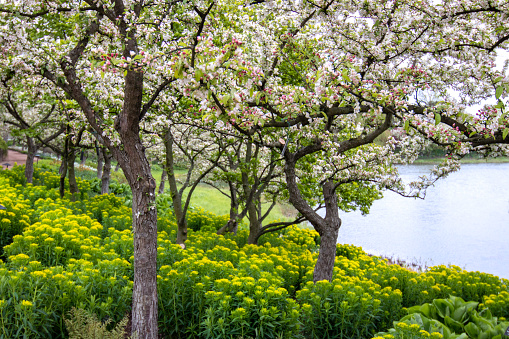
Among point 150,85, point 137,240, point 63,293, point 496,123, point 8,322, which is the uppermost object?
point 150,85

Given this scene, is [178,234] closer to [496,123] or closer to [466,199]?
[496,123]

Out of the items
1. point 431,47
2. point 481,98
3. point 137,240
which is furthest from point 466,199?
point 137,240

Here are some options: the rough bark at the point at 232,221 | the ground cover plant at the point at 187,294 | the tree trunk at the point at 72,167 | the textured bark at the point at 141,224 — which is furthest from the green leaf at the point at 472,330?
the tree trunk at the point at 72,167

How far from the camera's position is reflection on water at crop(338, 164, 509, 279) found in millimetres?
14430

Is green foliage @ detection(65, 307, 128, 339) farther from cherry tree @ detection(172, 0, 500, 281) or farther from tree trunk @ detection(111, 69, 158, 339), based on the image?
cherry tree @ detection(172, 0, 500, 281)

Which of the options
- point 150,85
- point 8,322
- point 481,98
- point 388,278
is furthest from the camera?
point 150,85

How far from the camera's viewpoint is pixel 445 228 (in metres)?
17.1

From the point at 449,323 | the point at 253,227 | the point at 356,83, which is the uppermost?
the point at 356,83

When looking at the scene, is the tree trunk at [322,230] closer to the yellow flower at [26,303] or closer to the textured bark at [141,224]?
the textured bark at [141,224]

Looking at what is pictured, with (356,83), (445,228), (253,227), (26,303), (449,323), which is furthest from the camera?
(445,228)

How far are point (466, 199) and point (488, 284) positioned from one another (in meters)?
17.0

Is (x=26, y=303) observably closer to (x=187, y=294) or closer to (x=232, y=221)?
(x=187, y=294)

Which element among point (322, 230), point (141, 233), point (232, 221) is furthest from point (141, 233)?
point (232, 221)

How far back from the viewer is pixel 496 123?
3.85 meters
